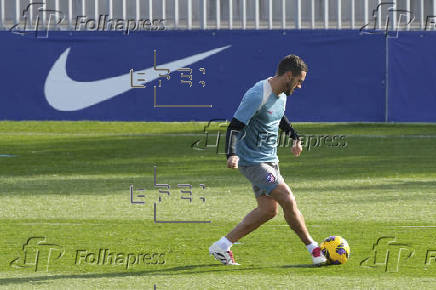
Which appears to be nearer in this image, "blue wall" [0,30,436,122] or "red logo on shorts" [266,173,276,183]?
"red logo on shorts" [266,173,276,183]

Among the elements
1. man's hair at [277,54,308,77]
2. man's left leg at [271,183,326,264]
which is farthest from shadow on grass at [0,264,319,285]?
man's hair at [277,54,308,77]

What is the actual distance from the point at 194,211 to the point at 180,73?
30.8 ft

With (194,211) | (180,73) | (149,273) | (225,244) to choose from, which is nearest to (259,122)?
(225,244)

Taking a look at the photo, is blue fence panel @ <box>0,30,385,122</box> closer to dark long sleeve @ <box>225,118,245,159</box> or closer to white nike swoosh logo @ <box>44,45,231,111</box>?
white nike swoosh logo @ <box>44,45,231,111</box>

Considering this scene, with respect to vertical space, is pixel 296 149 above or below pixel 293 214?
above

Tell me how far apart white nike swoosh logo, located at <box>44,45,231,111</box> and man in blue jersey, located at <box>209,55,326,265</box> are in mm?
13257

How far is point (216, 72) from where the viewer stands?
23828 mm

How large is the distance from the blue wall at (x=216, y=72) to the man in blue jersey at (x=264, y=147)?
43.5ft

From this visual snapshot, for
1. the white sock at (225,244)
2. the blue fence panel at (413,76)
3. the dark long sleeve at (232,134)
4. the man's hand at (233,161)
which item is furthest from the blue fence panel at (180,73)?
the man's hand at (233,161)

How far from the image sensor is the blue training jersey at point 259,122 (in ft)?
33.4

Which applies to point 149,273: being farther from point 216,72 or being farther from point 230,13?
point 230,13

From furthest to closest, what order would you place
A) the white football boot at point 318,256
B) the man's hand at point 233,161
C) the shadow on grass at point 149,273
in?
1. the white football boot at point 318,256
2. the man's hand at point 233,161
3. the shadow on grass at point 149,273

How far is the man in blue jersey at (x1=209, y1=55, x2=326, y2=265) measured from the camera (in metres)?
10.2

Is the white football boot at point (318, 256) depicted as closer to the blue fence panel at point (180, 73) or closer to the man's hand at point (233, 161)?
the man's hand at point (233, 161)
